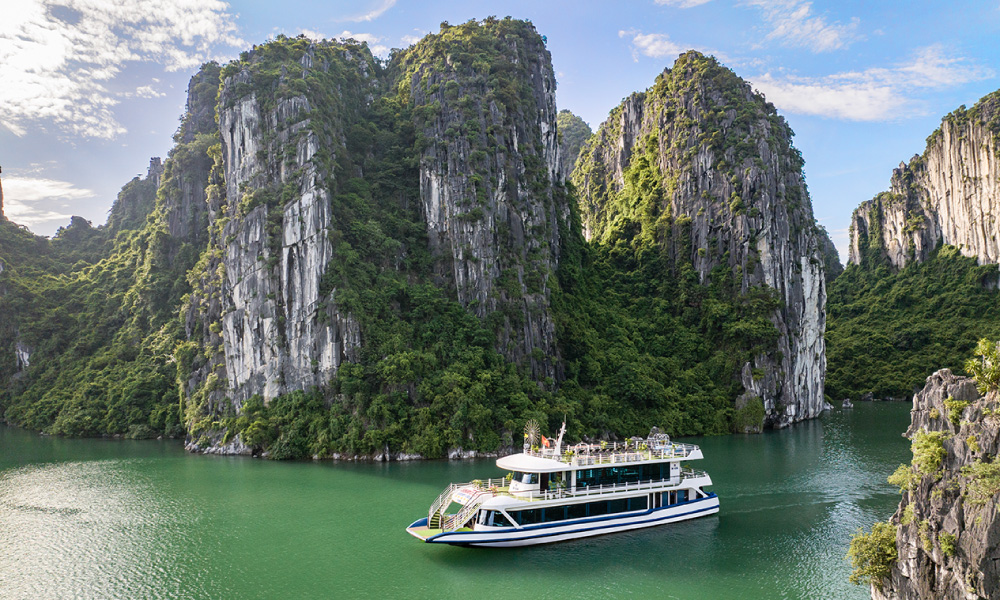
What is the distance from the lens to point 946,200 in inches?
3949

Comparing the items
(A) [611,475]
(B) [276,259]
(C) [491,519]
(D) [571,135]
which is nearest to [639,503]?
(A) [611,475]

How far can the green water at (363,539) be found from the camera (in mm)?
22297

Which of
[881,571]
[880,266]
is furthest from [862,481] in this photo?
[880,266]

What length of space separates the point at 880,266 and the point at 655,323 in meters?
61.3

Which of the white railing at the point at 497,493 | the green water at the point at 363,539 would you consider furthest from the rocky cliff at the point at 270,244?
the white railing at the point at 497,493

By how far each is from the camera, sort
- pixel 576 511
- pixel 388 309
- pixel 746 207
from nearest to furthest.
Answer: pixel 576 511 → pixel 388 309 → pixel 746 207

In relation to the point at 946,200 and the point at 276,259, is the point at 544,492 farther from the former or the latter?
the point at 946,200

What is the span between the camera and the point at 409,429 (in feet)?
158

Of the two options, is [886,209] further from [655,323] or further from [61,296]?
[61,296]

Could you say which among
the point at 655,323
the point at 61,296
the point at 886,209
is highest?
the point at 886,209

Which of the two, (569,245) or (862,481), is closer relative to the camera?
(862,481)

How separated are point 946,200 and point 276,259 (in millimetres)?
101540

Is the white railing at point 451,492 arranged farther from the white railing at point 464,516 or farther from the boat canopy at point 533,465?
the boat canopy at point 533,465

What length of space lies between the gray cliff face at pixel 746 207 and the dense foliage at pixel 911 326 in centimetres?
1437
